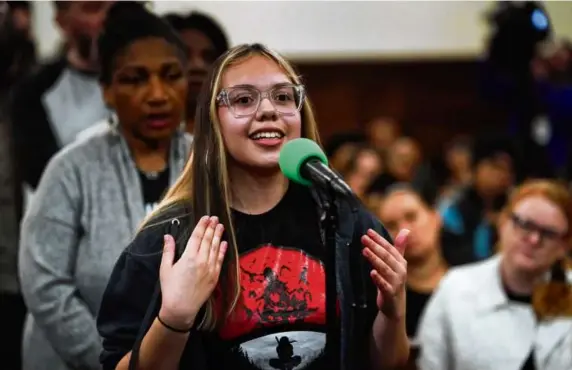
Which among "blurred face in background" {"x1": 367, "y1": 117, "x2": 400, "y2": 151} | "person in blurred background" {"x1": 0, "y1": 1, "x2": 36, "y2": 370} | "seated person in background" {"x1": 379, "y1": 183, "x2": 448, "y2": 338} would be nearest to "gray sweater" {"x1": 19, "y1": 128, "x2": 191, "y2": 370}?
"person in blurred background" {"x1": 0, "y1": 1, "x2": 36, "y2": 370}

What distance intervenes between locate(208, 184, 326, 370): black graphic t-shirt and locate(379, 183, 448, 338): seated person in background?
1707mm

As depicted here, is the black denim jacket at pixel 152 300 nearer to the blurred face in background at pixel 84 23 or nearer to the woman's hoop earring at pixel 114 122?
the woman's hoop earring at pixel 114 122

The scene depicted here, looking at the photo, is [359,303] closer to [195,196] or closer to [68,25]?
[195,196]

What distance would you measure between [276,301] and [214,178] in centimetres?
27

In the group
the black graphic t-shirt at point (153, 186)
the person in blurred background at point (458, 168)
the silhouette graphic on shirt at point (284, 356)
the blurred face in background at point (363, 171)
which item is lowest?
the person in blurred background at point (458, 168)

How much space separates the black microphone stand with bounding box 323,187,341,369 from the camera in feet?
5.90

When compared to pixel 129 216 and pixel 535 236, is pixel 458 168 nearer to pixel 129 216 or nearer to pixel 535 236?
pixel 535 236

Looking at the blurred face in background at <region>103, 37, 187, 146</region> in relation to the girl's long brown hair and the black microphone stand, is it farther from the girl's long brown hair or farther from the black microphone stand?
the black microphone stand

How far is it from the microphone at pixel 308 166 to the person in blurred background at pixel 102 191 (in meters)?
0.68

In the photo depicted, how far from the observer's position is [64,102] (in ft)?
10.1

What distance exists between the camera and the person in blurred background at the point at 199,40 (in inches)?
113

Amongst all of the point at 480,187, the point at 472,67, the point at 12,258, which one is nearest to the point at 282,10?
the point at 480,187

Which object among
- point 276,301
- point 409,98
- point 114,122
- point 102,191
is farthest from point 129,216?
point 409,98

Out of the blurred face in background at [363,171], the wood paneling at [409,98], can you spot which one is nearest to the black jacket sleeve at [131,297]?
the blurred face in background at [363,171]
